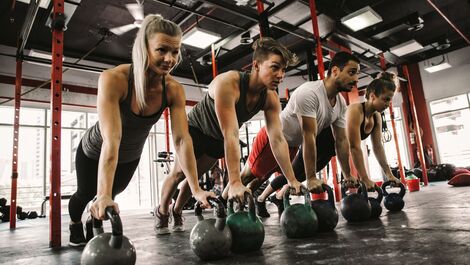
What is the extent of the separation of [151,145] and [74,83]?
3.01 m

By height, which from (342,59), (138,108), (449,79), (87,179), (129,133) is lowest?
(87,179)

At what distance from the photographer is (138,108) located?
1724 millimetres

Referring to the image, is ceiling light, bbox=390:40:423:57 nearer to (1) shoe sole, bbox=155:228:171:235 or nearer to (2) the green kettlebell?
(1) shoe sole, bbox=155:228:171:235

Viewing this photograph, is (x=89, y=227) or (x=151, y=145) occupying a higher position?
(x=151, y=145)

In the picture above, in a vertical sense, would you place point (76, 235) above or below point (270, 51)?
below

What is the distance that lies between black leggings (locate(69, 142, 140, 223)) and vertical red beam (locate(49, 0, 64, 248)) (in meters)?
0.25

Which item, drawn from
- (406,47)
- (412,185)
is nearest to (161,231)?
(412,185)

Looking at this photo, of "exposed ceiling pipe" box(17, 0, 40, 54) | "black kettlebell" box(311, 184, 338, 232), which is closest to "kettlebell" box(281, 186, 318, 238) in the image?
"black kettlebell" box(311, 184, 338, 232)

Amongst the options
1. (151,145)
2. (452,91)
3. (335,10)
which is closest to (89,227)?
(335,10)

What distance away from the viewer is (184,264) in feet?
4.38

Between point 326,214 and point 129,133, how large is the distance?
1289mm

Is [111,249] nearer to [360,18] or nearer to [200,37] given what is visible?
[200,37]

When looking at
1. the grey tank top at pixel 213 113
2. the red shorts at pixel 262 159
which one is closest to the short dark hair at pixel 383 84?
the red shorts at pixel 262 159

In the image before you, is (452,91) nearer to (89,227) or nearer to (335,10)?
(335,10)
